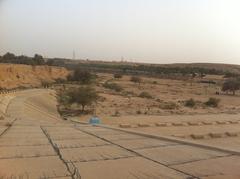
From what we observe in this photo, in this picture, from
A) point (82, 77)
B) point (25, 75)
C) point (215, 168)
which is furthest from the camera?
point (82, 77)

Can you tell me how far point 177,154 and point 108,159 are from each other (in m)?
2.28

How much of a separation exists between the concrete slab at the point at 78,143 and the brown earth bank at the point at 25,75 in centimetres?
6065

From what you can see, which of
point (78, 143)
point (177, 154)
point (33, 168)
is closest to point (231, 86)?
point (78, 143)

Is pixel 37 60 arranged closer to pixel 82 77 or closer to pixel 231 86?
pixel 82 77

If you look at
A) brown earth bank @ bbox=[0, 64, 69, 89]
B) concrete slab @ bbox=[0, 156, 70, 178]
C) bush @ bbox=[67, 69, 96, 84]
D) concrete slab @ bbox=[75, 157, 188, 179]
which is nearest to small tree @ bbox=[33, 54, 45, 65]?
brown earth bank @ bbox=[0, 64, 69, 89]

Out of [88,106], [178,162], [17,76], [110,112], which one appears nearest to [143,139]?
[178,162]

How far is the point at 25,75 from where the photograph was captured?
94500 mm

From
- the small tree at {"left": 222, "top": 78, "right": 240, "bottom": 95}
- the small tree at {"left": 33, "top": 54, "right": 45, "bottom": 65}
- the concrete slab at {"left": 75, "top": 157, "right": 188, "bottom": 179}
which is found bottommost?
the small tree at {"left": 222, "top": 78, "right": 240, "bottom": 95}

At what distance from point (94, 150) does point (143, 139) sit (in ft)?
11.0

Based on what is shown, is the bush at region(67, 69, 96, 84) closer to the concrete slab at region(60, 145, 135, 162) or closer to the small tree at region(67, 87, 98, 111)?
the small tree at region(67, 87, 98, 111)

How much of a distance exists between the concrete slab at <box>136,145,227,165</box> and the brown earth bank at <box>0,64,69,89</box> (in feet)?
207

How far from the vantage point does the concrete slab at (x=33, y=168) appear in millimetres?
8516

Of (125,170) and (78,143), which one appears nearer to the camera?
(125,170)

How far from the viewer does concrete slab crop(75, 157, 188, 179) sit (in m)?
8.76
